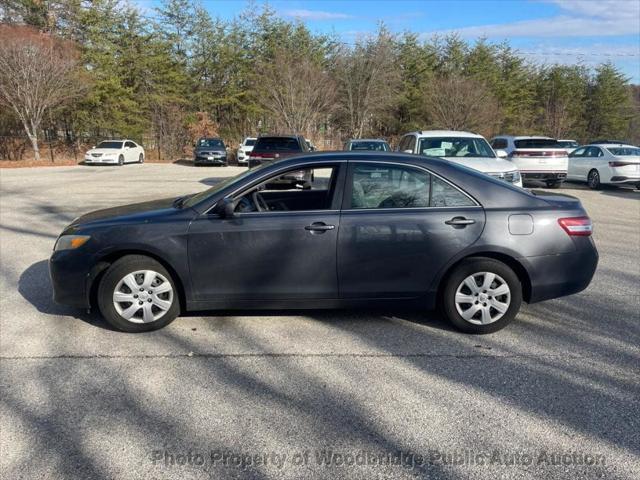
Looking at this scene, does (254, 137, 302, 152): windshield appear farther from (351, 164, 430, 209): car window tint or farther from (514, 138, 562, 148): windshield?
(351, 164, 430, 209): car window tint

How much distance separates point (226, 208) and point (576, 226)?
9.85 feet

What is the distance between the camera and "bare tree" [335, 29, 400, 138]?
36281 mm

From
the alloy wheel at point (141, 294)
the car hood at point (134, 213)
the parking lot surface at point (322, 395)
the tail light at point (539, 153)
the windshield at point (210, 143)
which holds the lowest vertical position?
the parking lot surface at point (322, 395)

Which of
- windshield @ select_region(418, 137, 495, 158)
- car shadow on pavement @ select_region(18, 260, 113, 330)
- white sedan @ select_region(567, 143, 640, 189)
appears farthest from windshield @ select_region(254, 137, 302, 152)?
white sedan @ select_region(567, 143, 640, 189)

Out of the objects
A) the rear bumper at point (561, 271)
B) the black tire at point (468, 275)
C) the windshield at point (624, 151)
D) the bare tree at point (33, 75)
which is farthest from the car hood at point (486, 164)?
the bare tree at point (33, 75)

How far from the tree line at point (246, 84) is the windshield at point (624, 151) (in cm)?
1900

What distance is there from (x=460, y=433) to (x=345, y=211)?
6.47ft

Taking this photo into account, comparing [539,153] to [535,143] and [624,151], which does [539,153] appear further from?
[624,151]

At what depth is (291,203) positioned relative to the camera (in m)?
4.94

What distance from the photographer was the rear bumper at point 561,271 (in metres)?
4.21

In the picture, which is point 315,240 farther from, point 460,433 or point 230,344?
point 460,433

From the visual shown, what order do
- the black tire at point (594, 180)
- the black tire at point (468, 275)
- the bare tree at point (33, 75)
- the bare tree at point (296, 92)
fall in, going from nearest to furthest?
the black tire at point (468, 275), the black tire at point (594, 180), the bare tree at point (33, 75), the bare tree at point (296, 92)

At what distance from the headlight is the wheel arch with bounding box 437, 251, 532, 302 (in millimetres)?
3044

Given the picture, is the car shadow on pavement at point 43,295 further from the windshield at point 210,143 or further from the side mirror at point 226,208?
the windshield at point 210,143
